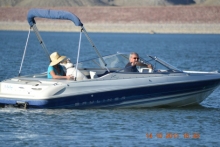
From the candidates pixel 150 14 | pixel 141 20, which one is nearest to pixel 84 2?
pixel 141 20

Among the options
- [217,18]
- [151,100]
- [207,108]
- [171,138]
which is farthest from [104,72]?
[217,18]

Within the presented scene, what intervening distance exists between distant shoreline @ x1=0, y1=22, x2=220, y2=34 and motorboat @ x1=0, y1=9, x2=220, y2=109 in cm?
8842

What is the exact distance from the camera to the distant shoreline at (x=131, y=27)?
104375 mm

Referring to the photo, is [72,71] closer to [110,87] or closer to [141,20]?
[110,87]

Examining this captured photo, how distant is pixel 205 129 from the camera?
45.3 feet

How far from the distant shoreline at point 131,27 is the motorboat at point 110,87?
3481 inches

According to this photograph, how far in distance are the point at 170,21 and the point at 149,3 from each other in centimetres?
4631

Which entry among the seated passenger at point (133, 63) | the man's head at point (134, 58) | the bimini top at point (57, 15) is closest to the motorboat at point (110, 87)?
the bimini top at point (57, 15)

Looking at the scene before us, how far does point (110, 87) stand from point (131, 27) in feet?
303

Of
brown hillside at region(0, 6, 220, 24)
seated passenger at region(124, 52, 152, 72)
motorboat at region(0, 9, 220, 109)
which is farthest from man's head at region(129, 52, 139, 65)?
brown hillside at region(0, 6, 220, 24)

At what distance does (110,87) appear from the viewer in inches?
591

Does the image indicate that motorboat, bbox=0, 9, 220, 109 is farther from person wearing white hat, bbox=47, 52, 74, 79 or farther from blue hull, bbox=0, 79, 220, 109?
person wearing white hat, bbox=47, 52, 74, 79

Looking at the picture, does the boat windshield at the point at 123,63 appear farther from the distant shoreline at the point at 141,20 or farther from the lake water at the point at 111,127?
the distant shoreline at the point at 141,20

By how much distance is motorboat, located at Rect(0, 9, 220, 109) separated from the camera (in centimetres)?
1465
